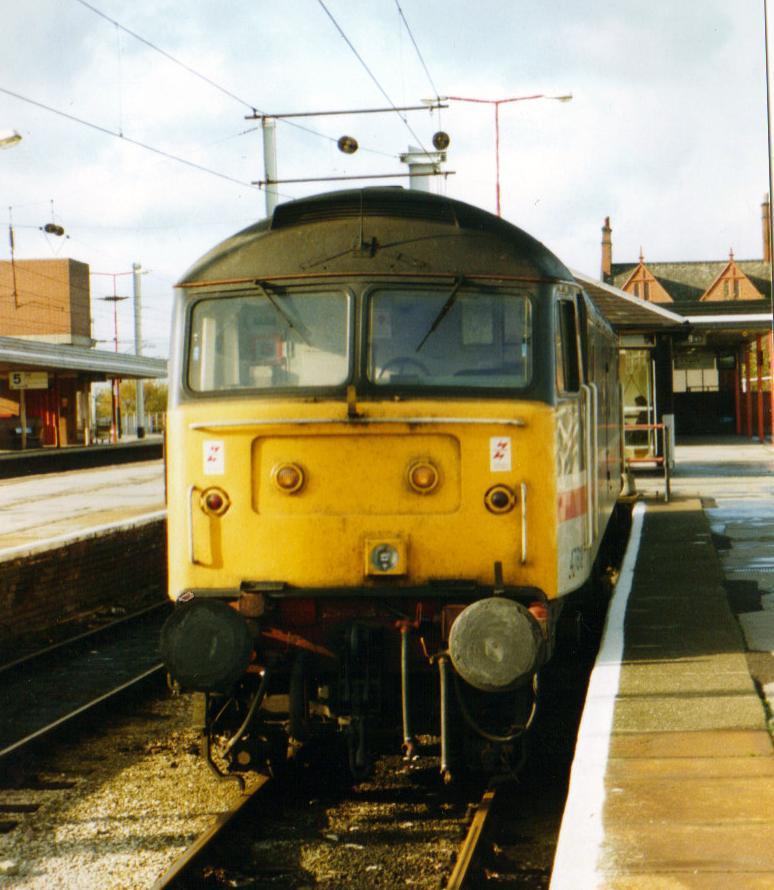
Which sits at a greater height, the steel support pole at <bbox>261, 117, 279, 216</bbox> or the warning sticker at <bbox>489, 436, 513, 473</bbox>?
the steel support pole at <bbox>261, 117, 279, 216</bbox>

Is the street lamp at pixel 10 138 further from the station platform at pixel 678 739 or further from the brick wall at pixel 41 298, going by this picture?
the brick wall at pixel 41 298

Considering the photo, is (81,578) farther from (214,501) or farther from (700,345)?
(700,345)

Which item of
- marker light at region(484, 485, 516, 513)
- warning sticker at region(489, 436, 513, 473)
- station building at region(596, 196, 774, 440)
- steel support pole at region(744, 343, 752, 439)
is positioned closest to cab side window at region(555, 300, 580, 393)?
warning sticker at region(489, 436, 513, 473)

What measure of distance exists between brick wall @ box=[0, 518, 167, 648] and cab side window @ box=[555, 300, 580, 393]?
623cm

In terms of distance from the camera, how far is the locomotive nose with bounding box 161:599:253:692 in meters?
5.97

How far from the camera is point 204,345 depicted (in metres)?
6.67

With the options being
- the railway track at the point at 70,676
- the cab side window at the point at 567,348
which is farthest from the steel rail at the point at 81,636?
the cab side window at the point at 567,348

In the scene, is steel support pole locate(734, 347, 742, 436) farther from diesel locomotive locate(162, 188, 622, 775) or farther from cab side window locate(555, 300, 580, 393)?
diesel locomotive locate(162, 188, 622, 775)

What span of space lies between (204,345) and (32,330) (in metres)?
70.3

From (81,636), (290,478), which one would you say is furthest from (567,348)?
(81,636)

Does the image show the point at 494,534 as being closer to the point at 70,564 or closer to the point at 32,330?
the point at 70,564

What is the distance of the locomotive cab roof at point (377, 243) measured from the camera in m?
6.50

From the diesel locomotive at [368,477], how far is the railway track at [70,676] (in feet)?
7.55

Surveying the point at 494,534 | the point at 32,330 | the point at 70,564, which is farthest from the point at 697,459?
the point at 32,330
